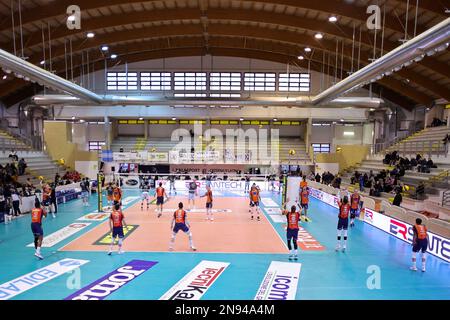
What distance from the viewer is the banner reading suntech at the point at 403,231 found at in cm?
1125

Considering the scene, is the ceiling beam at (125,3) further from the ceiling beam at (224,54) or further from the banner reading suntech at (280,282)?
the ceiling beam at (224,54)

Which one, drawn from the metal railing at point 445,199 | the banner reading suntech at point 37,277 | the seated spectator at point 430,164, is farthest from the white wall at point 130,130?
the metal railing at point 445,199

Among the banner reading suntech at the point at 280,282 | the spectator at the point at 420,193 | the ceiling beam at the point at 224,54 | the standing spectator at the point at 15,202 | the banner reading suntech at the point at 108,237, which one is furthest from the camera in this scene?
the ceiling beam at the point at 224,54

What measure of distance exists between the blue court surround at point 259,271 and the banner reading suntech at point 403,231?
0.31 m

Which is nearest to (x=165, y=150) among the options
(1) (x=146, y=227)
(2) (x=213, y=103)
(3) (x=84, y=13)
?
(2) (x=213, y=103)

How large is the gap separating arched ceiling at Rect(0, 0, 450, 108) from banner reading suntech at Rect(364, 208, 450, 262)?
1012 centimetres

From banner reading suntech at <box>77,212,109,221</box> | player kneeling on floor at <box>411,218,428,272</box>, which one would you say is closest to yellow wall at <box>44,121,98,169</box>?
banner reading suntech at <box>77,212,109,221</box>

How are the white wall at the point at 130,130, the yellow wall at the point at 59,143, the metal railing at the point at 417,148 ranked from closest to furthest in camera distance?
the metal railing at the point at 417,148 < the yellow wall at the point at 59,143 < the white wall at the point at 130,130

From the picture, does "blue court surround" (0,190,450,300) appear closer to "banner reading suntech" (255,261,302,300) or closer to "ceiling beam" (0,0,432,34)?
"banner reading suntech" (255,261,302,300)

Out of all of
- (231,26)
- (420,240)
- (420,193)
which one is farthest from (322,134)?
(420,240)

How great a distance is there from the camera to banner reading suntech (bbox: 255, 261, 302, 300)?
8.25 metres

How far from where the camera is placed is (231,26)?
23.6m

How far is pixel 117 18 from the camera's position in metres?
20.3

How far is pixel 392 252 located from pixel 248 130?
33803 millimetres
